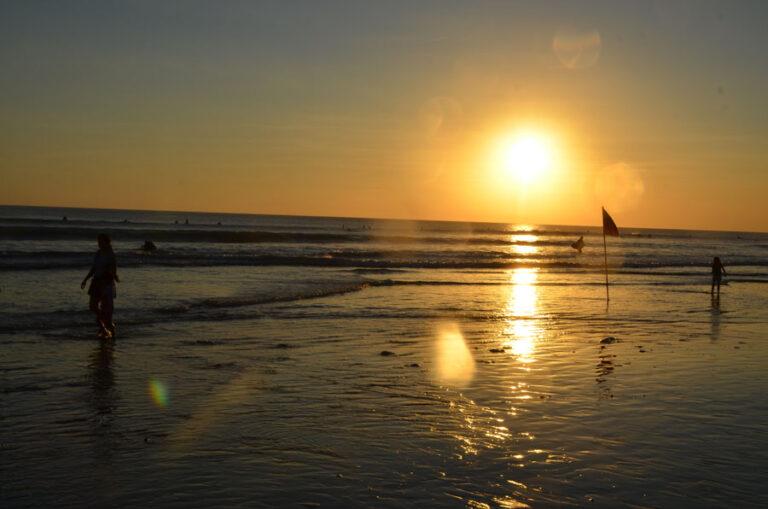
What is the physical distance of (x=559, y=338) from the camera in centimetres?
1428

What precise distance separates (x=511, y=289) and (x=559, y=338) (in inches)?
506

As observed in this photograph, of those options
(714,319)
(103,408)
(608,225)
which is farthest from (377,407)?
(608,225)

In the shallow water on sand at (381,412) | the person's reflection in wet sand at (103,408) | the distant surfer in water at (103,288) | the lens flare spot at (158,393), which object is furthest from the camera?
the distant surfer in water at (103,288)

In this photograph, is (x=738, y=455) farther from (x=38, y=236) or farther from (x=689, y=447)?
(x=38, y=236)

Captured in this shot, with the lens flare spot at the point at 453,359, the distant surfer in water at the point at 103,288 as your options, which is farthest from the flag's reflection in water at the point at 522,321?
the distant surfer in water at the point at 103,288

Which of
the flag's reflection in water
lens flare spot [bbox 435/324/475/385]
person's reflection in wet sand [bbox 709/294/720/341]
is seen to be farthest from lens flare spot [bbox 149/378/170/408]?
person's reflection in wet sand [bbox 709/294/720/341]

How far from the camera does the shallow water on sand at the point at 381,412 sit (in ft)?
19.1

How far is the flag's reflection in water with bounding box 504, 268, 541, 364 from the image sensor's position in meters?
12.9

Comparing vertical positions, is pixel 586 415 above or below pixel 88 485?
above

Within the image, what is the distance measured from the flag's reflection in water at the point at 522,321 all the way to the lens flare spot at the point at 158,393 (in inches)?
214

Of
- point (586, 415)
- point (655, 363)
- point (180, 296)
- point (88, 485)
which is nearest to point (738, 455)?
point (586, 415)

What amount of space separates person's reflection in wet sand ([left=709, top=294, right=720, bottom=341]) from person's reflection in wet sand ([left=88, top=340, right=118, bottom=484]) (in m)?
11.0

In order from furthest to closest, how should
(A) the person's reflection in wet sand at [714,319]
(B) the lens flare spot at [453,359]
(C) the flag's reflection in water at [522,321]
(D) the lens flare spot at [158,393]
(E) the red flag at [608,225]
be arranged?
(E) the red flag at [608,225]
(A) the person's reflection in wet sand at [714,319]
(C) the flag's reflection in water at [522,321]
(B) the lens flare spot at [453,359]
(D) the lens flare spot at [158,393]

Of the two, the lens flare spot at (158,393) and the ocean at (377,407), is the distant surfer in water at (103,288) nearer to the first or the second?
the ocean at (377,407)
